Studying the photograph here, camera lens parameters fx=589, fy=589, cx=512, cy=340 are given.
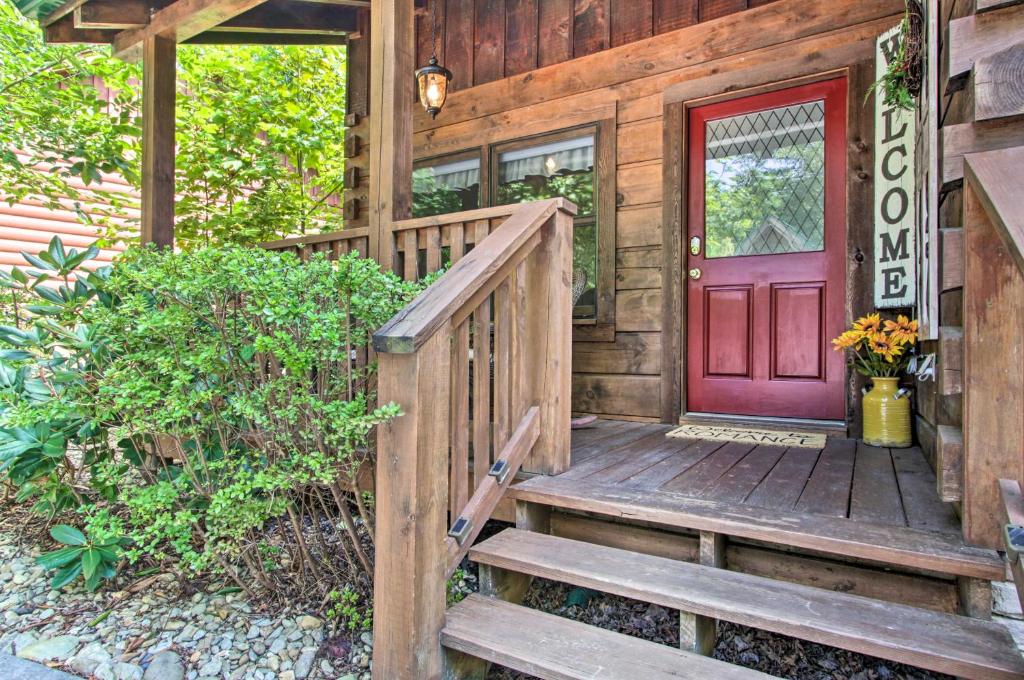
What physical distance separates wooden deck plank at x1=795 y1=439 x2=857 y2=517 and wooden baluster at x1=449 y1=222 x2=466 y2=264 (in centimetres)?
146

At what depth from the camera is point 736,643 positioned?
1.77 m

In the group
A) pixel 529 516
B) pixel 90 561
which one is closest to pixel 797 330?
pixel 529 516

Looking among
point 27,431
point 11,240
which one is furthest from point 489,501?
point 11,240

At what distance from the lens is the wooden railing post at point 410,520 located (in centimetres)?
144

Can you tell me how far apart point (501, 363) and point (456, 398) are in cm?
27

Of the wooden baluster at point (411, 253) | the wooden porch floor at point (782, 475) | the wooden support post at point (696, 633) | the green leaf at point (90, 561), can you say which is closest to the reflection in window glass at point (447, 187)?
the wooden baluster at point (411, 253)

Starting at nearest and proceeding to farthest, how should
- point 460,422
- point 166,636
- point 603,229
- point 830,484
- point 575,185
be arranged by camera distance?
point 460,422
point 166,636
point 830,484
point 603,229
point 575,185

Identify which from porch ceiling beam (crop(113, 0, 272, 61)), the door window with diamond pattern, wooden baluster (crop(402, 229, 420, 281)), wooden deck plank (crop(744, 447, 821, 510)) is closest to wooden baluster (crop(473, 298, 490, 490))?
wooden baluster (crop(402, 229, 420, 281))

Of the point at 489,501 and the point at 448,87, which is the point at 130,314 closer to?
the point at 489,501

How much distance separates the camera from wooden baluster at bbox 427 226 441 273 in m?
2.34

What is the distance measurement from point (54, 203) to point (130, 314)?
3.17 meters

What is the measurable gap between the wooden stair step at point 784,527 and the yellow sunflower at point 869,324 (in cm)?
140

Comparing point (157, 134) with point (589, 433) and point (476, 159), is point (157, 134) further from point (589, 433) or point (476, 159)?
point (589, 433)

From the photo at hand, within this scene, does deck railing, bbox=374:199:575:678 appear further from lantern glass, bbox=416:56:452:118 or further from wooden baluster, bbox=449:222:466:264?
lantern glass, bbox=416:56:452:118
